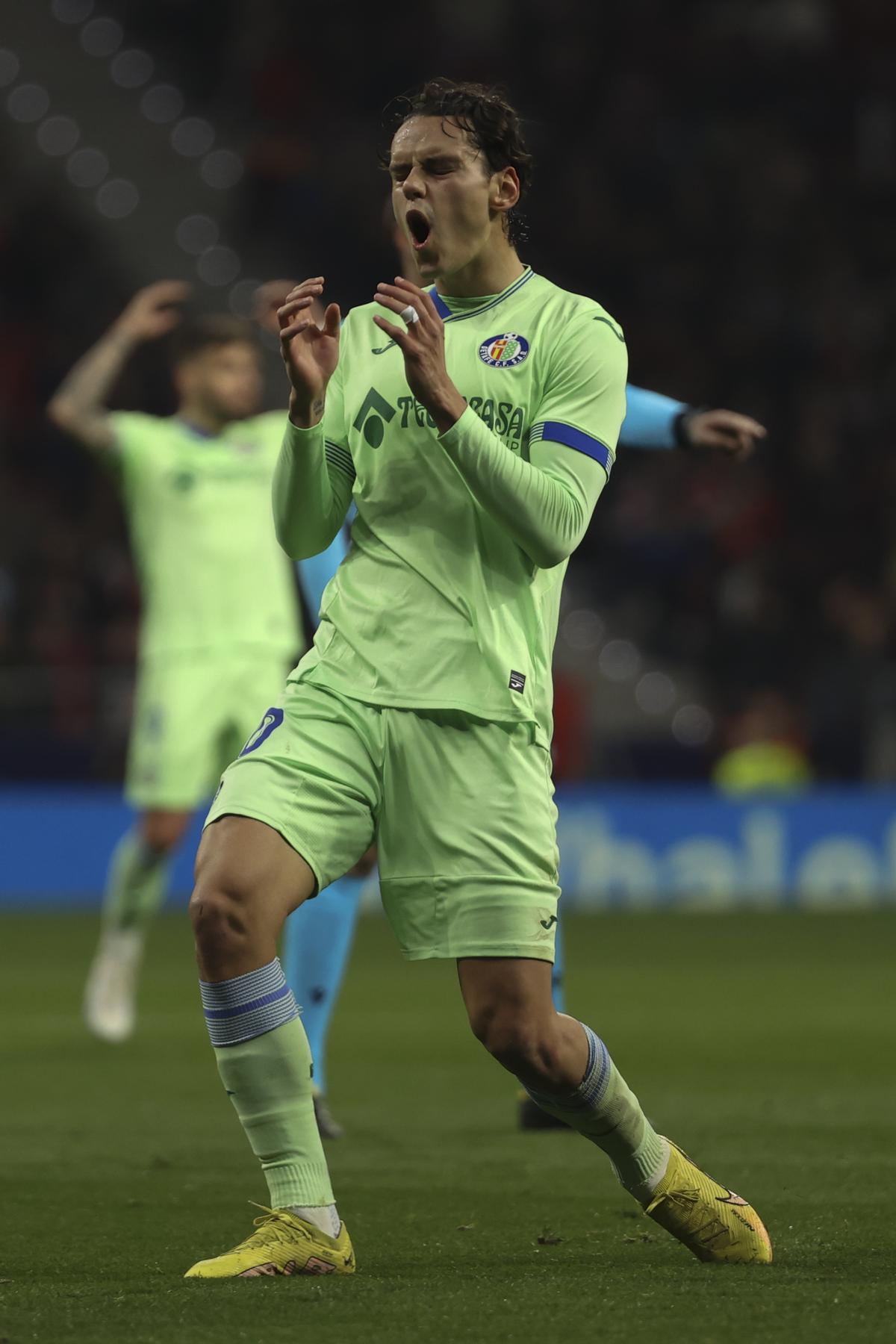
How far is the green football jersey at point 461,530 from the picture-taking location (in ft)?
13.1

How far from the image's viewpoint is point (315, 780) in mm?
3877

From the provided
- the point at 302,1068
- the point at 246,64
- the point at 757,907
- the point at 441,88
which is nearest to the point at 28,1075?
the point at 302,1068

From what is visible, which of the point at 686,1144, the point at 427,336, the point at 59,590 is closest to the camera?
the point at 427,336

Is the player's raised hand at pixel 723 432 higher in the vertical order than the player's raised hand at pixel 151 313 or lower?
lower

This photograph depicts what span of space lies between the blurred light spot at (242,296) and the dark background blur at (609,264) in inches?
9.3

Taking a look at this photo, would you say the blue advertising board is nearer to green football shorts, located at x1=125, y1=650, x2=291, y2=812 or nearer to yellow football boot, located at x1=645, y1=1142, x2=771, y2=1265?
green football shorts, located at x1=125, y1=650, x2=291, y2=812

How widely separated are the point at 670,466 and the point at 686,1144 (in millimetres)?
12498

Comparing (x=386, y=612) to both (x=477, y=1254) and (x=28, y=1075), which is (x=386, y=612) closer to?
(x=477, y=1254)

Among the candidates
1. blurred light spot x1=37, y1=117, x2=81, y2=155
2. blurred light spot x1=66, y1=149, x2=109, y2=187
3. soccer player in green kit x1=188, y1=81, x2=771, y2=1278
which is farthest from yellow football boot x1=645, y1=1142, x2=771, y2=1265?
blurred light spot x1=37, y1=117, x2=81, y2=155

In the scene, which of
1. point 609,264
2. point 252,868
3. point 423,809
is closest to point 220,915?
point 252,868

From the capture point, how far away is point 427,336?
148 inches

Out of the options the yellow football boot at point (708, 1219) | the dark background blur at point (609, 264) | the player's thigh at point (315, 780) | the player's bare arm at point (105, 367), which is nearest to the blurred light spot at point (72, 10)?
the dark background blur at point (609, 264)

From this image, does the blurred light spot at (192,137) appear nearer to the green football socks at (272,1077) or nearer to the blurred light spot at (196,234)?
the blurred light spot at (196,234)

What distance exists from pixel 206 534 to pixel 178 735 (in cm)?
78
